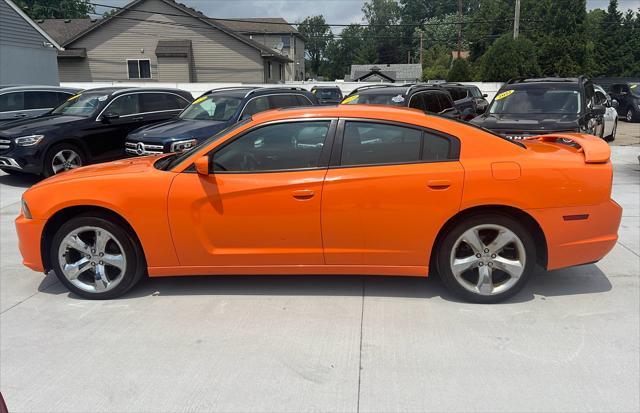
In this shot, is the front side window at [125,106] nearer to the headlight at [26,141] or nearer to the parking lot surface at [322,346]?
the headlight at [26,141]

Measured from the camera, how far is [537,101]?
10.3 meters

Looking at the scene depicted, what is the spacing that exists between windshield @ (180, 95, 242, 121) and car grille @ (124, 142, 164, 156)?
1.35m

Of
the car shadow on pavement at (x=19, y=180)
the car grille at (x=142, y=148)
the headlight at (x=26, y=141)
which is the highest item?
the headlight at (x=26, y=141)

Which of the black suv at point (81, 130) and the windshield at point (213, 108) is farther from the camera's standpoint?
the windshield at point (213, 108)

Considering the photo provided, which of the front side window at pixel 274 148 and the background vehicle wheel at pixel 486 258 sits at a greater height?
the front side window at pixel 274 148

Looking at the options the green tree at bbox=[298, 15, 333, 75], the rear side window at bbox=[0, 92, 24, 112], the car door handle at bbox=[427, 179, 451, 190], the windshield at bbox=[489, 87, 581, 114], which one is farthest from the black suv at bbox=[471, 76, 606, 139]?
the green tree at bbox=[298, 15, 333, 75]

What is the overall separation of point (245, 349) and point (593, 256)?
2.76 meters

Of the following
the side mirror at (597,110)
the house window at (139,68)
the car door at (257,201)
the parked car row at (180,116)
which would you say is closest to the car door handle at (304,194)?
the car door at (257,201)

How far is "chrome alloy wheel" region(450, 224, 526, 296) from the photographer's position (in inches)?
165

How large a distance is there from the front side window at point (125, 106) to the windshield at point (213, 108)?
146 centimetres

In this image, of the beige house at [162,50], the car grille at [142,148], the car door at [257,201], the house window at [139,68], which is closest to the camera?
the car door at [257,201]

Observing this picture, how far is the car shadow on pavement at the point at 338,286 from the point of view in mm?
4586

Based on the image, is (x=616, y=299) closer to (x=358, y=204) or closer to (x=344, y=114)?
(x=358, y=204)

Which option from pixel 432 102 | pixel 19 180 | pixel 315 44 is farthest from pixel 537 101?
pixel 315 44
